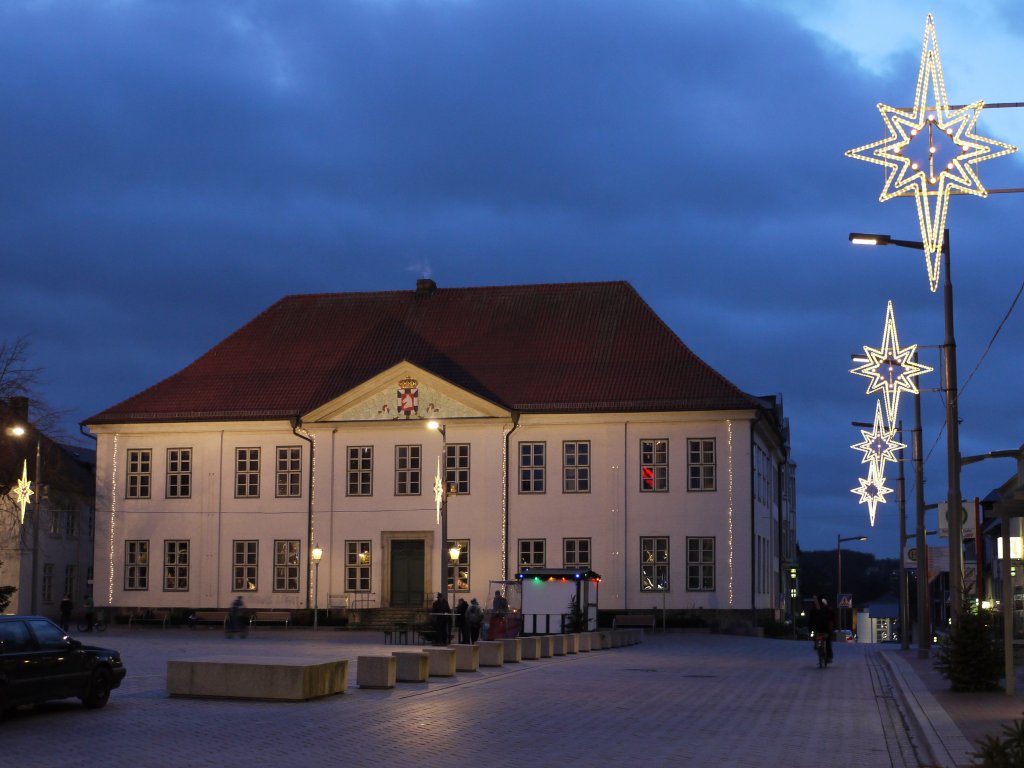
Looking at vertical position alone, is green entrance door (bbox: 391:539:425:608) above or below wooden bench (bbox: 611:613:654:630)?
above

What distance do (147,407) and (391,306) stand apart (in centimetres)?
1103

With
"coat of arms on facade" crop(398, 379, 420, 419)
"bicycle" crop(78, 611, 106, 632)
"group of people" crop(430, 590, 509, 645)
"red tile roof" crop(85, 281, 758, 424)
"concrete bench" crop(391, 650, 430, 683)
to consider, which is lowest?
"bicycle" crop(78, 611, 106, 632)

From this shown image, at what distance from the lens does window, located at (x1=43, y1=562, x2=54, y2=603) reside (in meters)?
72.1

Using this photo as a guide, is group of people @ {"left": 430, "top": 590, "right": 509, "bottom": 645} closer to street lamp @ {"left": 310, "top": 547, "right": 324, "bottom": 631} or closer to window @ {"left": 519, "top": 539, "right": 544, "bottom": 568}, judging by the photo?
window @ {"left": 519, "top": 539, "right": 544, "bottom": 568}

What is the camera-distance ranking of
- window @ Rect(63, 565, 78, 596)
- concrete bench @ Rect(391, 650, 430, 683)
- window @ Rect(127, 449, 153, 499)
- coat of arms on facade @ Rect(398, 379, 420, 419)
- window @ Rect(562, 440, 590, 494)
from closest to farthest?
1. concrete bench @ Rect(391, 650, 430, 683)
2. window @ Rect(562, 440, 590, 494)
3. coat of arms on facade @ Rect(398, 379, 420, 419)
4. window @ Rect(127, 449, 153, 499)
5. window @ Rect(63, 565, 78, 596)

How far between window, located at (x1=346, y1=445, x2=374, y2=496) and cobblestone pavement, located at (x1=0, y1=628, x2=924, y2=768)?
2602 cm

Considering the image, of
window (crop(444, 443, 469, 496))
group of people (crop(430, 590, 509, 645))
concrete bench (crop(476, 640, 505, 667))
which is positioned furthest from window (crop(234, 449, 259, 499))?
concrete bench (crop(476, 640, 505, 667))

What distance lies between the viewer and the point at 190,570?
57.5 m

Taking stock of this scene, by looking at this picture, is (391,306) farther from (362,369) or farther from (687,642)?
(687,642)

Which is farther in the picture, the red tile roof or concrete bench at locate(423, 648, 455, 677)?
the red tile roof

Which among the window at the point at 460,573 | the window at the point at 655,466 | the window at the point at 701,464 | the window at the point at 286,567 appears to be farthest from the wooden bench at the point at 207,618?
the window at the point at 701,464

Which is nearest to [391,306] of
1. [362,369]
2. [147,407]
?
[362,369]

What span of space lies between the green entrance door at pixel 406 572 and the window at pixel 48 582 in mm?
24906

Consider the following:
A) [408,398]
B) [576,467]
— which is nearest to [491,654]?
[576,467]
